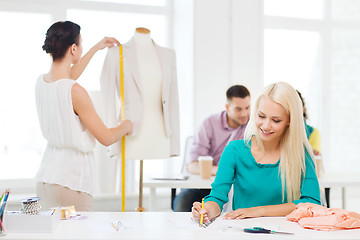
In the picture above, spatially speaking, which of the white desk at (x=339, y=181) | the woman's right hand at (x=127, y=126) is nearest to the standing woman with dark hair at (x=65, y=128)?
the woman's right hand at (x=127, y=126)

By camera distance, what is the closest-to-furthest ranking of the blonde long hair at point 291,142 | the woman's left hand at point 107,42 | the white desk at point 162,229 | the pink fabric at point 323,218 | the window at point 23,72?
1. the white desk at point 162,229
2. the pink fabric at point 323,218
3. the blonde long hair at point 291,142
4. the woman's left hand at point 107,42
5. the window at point 23,72

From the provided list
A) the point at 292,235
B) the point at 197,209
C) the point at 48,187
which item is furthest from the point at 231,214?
the point at 48,187

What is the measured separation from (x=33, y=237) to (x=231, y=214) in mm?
786

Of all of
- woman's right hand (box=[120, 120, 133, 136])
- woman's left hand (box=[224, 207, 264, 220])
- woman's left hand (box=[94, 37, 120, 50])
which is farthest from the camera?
woman's left hand (box=[94, 37, 120, 50])

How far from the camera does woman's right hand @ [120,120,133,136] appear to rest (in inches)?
111

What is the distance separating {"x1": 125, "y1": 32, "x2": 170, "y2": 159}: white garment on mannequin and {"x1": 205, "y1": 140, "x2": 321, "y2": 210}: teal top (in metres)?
0.99

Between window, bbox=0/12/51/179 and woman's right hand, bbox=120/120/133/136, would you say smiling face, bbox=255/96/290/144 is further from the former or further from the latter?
window, bbox=0/12/51/179

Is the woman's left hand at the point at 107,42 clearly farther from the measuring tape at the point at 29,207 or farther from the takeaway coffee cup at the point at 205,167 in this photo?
the measuring tape at the point at 29,207

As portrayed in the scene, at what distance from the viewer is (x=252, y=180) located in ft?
6.84

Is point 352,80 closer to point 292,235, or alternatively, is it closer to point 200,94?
point 200,94

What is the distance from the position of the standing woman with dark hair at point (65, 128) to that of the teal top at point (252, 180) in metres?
0.70

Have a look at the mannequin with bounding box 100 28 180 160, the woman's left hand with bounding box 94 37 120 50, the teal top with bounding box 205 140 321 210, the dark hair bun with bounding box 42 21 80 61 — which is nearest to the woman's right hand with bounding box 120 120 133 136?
the mannequin with bounding box 100 28 180 160

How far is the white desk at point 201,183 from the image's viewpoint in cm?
302

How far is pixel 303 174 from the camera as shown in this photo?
81.4 inches
